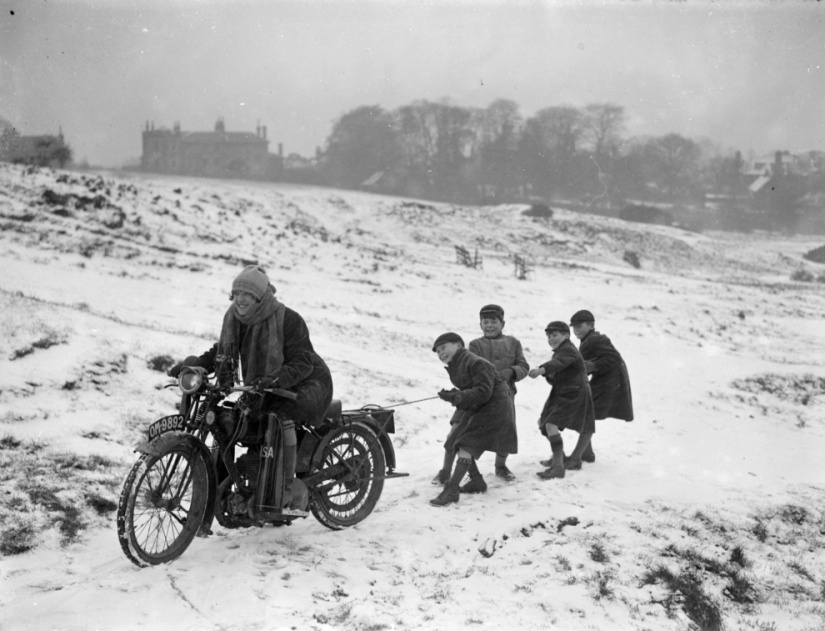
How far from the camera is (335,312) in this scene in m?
17.6

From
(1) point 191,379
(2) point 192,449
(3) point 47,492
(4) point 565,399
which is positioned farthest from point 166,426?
(4) point 565,399

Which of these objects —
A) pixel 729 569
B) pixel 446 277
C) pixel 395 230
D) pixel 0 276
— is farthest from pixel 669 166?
pixel 729 569

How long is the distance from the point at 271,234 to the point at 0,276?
12.8 metres

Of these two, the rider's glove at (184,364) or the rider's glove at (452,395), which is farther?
the rider's glove at (452,395)

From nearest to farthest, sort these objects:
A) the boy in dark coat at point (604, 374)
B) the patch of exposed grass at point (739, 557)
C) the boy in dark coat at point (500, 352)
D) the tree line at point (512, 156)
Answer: the patch of exposed grass at point (739, 557)
the boy in dark coat at point (500, 352)
the boy in dark coat at point (604, 374)
the tree line at point (512, 156)

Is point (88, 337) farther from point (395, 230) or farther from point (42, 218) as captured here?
point (395, 230)

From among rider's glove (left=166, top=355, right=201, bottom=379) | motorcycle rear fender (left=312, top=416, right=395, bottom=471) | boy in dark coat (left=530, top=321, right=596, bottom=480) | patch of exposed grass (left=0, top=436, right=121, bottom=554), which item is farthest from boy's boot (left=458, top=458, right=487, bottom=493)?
patch of exposed grass (left=0, top=436, right=121, bottom=554)

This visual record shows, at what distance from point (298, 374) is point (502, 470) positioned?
3.20m

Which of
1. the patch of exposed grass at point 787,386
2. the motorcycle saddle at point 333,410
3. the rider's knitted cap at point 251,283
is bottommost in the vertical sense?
the patch of exposed grass at point 787,386

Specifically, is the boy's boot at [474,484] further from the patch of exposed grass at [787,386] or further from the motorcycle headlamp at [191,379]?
the patch of exposed grass at [787,386]

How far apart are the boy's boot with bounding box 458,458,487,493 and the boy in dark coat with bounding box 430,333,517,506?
0.42 feet

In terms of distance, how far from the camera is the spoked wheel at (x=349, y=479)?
5745 millimetres

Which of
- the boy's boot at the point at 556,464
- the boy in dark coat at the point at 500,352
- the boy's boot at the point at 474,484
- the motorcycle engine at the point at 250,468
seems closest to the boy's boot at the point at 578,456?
the boy's boot at the point at 556,464

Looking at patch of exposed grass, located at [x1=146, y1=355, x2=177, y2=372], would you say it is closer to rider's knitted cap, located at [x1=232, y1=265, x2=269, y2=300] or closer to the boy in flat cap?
the boy in flat cap
